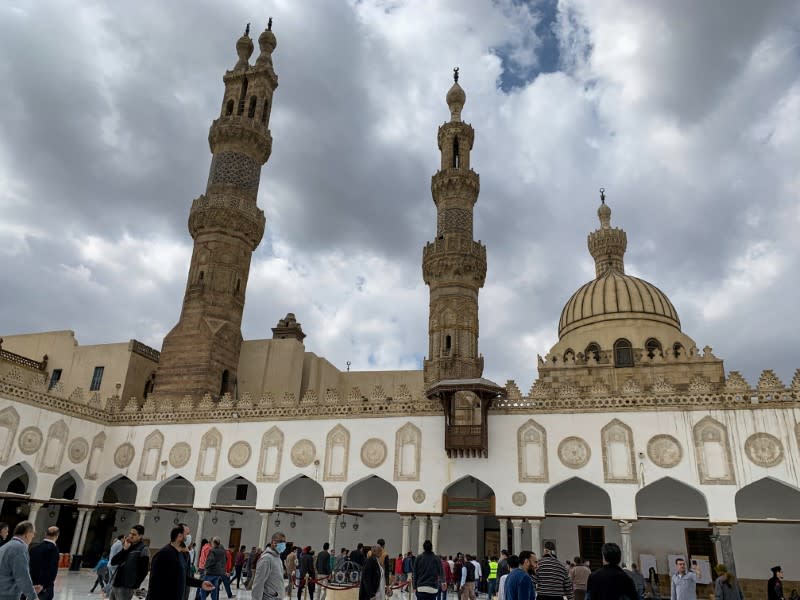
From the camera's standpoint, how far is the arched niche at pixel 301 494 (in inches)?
885

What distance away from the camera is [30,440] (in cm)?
2036

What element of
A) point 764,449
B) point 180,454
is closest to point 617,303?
point 764,449

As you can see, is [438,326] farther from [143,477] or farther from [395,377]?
[143,477]

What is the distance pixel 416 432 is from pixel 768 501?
10.6 meters

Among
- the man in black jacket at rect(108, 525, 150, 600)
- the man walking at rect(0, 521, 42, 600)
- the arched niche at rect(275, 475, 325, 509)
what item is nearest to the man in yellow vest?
the arched niche at rect(275, 475, 325, 509)

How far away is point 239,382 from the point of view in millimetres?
29094

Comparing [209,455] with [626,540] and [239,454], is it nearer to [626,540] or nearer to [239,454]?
[239,454]

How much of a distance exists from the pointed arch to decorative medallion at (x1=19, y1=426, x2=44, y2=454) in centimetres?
30

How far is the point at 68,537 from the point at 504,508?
1791 cm

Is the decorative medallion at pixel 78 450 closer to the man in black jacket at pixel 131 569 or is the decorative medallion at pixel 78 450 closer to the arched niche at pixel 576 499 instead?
the arched niche at pixel 576 499

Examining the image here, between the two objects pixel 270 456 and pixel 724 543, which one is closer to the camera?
pixel 724 543

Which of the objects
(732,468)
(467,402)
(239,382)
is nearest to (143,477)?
(239,382)

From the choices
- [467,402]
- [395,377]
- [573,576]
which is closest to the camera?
[573,576]

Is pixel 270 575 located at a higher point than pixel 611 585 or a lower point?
lower
